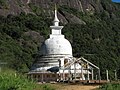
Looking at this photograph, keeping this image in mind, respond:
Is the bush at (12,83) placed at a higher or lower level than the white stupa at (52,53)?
lower

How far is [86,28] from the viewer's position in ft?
469

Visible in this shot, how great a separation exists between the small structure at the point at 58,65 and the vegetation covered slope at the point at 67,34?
115ft

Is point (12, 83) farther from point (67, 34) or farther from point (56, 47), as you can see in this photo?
point (67, 34)

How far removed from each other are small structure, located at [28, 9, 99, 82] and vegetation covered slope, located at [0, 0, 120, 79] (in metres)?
35.1

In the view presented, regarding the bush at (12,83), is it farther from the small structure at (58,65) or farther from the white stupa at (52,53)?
the white stupa at (52,53)

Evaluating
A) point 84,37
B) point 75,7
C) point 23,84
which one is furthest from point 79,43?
point 23,84

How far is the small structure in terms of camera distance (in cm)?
4491

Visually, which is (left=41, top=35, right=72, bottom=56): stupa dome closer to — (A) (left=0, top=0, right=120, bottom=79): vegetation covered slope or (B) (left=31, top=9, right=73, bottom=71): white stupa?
(B) (left=31, top=9, right=73, bottom=71): white stupa

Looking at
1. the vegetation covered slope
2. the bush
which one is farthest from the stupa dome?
the vegetation covered slope

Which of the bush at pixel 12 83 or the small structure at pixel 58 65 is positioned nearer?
the bush at pixel 12 83

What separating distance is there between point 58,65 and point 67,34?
8372 cm

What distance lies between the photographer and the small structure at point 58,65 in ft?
147

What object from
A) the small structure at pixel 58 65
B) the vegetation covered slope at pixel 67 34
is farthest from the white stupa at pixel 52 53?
the vegetation covered slope at pixel 67 34

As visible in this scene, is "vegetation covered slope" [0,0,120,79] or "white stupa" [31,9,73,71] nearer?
"white stupa" [31,9,73,71]
